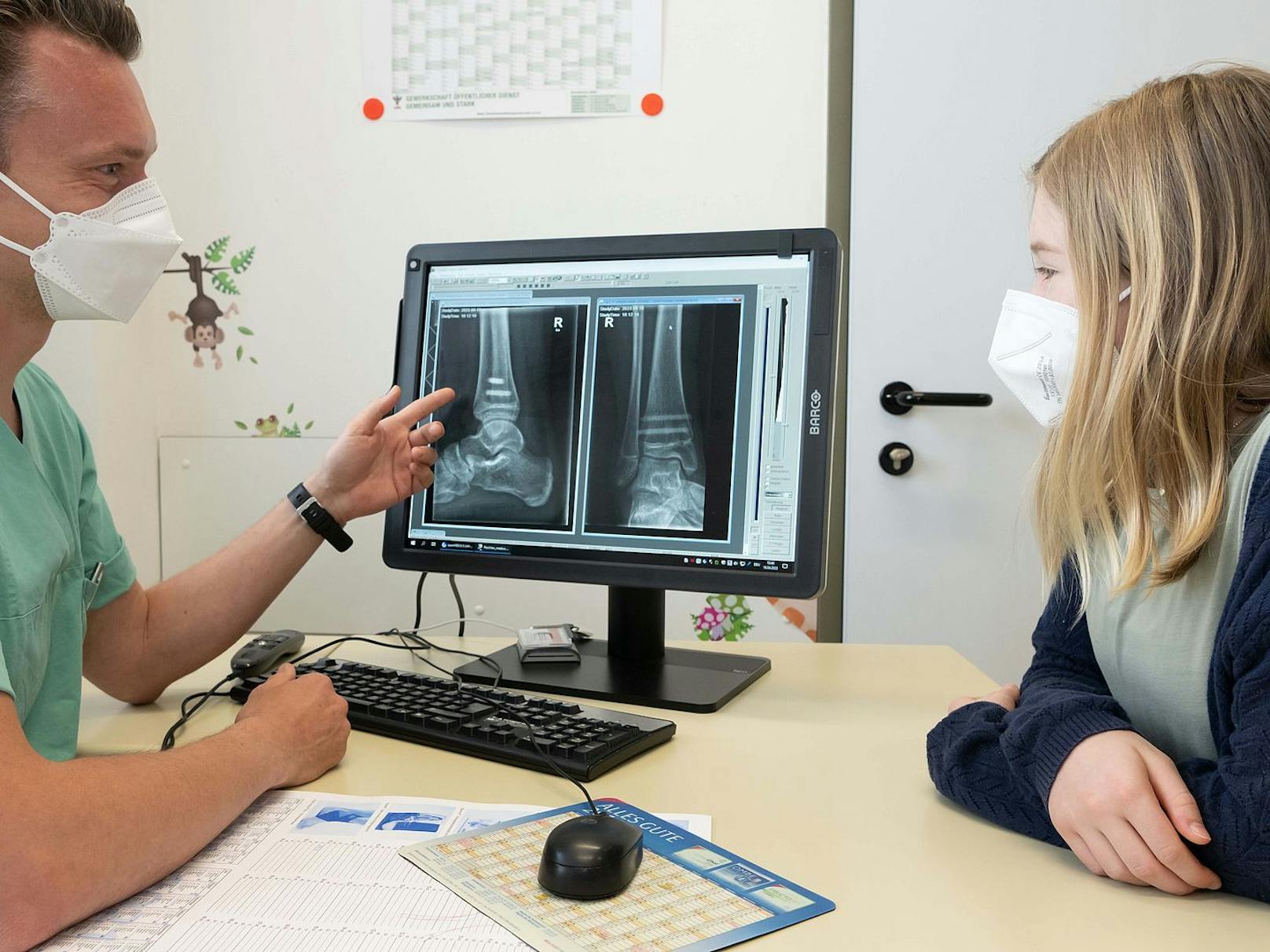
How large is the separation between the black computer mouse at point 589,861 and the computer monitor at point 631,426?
401 mm

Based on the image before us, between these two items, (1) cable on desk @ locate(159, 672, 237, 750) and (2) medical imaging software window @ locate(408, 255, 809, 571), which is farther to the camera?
(2) medical imaging software window @ locate(408, 255, 809, 571)

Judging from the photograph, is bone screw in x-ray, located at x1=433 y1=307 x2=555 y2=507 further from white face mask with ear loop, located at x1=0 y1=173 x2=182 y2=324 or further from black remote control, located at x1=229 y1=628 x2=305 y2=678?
white face mask with ear loop, located at x1=0 y1=173 x2=182 y2=324

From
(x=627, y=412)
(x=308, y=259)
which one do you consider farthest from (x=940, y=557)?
(x=308, y=259)

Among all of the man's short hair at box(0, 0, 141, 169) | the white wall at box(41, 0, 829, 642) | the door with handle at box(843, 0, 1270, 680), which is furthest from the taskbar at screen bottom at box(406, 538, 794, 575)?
the door with handle at box(843, 0, 1270, 680)

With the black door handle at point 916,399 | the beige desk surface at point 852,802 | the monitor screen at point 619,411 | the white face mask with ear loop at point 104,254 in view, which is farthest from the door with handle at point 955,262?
the white face mask with ear loop at point 104,254

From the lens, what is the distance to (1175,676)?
0.84 m

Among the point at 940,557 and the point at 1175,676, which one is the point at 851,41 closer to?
the point at 940,557

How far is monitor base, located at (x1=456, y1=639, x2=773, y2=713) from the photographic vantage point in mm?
1134

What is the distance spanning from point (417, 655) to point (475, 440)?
30 centimetres

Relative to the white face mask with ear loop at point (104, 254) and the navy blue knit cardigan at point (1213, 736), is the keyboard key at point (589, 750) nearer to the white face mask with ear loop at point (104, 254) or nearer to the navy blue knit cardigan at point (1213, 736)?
the navy blue knit cardigan at point (1213, 736)

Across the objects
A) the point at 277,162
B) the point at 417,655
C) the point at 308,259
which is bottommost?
the point at 417,655

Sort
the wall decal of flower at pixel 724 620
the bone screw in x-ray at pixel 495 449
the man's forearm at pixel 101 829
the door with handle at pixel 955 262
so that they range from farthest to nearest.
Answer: the wall decal of flower at pixel 724 620 < the door with handle at pixel 955 262 < the bone screw in x-ray at pixel 495 449 < the man's forearm at pixel 101 829

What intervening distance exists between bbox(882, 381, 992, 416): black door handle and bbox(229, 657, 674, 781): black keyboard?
43.6 inches

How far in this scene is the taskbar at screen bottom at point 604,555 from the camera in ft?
3.68
